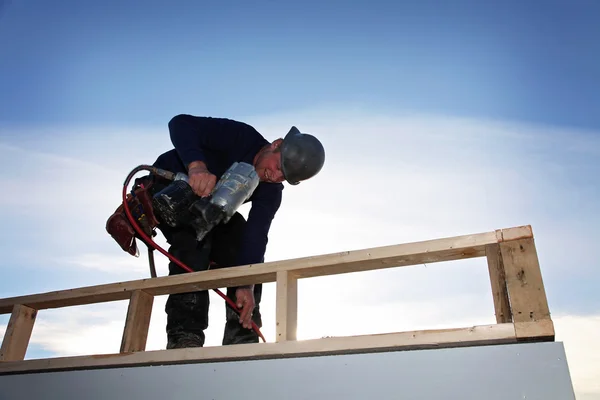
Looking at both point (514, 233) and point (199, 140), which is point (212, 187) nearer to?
point (199, 140)

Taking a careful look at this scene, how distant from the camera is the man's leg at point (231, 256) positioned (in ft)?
9.23

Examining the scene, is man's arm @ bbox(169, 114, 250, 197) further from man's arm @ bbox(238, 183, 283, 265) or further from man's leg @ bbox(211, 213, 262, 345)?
man's leg @ bbox(211, 213, 262, 345)

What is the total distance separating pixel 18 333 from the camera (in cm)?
255

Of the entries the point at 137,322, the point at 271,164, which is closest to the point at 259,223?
the point at 271,164

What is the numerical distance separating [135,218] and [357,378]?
1602mm

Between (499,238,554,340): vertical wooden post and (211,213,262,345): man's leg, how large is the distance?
162 centimetres

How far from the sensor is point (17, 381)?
7.48 feet

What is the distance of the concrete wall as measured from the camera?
1474 mm

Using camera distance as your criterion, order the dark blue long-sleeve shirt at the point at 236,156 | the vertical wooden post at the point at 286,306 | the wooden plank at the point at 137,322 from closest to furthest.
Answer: the vertical wooden post at the point at 286,306 < the wooden plank at the point at 137,322 < the dark blue long-sleeve shirt at the point at 236,156

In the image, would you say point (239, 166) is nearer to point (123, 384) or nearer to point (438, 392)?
point (123, 384)

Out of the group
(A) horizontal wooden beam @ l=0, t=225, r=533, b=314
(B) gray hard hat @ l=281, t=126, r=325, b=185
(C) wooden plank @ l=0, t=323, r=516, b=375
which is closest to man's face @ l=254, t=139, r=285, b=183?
(B) gray hard hat @ l=281, t=126, r=325, b=185

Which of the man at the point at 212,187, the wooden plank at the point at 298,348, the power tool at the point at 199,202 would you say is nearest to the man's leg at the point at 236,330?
the man at the point at 212,187

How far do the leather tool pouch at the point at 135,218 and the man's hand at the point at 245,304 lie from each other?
63cm

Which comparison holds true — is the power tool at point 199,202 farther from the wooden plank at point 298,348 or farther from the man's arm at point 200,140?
the wooden plank at point 298,348
